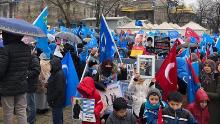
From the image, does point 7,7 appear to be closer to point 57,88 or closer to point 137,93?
point 57,88

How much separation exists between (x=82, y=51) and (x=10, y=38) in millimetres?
6584

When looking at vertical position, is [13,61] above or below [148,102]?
above

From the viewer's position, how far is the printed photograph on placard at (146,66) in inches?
287

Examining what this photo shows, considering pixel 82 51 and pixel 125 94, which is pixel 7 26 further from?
pixel 82 51

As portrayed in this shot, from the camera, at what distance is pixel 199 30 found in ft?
129

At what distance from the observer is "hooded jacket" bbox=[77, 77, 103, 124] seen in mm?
6289

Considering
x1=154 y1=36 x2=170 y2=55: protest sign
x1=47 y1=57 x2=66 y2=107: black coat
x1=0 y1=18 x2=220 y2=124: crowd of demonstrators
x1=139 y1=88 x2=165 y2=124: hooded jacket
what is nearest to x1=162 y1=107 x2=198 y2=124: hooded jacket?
x1=0 y1=18 x2=220 y2=124: crowd of demonstrators

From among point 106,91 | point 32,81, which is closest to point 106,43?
point 32,81

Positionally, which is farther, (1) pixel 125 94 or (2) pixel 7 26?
(1) pixel 125 94

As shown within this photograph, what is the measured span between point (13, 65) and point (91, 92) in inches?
50.3

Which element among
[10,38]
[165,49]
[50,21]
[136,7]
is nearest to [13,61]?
[10,38]

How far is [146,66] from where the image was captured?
738 centimetres

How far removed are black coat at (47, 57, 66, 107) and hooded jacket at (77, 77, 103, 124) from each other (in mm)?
1436

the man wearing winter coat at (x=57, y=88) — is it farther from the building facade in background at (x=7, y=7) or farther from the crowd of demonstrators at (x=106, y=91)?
the building facade in background at (x=7, y=7)
